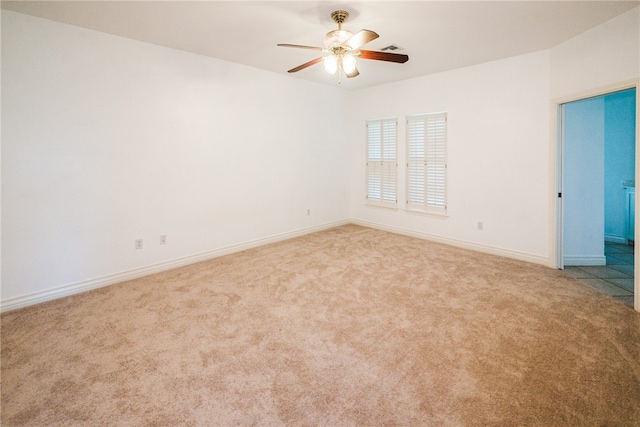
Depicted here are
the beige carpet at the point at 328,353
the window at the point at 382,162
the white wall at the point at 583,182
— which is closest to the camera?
the beige carpet at the point at 328,353

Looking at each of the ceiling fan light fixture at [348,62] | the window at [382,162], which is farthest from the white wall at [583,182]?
the ceiling fan light fixture at [348,62]

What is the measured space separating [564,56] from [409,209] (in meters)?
2.89

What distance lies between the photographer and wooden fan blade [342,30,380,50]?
2.46 metres

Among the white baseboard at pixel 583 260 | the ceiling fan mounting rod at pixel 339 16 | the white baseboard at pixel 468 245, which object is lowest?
the white baseboard at pixel 583 260

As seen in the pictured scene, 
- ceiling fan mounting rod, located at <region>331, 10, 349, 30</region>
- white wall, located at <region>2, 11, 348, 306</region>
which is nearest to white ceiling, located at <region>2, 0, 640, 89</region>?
ceiling fan mounting rod, located at <region>331, 10, 349, 30</region>

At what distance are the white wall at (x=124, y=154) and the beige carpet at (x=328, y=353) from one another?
1.74 ft

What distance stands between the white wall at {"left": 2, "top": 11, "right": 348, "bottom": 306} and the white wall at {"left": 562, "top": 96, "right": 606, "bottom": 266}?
3958mm

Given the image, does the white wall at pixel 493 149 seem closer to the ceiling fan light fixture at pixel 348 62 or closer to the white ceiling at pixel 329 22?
the white ceiling at pixel 329 22

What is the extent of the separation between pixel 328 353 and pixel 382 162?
14.1ft

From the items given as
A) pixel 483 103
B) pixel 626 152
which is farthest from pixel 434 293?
pixel 626 152

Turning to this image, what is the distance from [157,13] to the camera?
9.68ft

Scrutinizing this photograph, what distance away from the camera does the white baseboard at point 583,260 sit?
13.3 ft

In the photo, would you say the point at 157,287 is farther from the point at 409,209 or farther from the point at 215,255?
the point at 409,209

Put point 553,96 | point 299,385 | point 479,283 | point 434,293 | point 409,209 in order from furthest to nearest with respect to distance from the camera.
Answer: point 409,209 → point 553,96 → point 479,283 → point 434,293 → point 299,385
